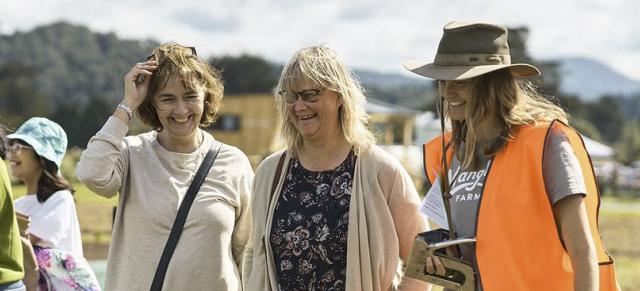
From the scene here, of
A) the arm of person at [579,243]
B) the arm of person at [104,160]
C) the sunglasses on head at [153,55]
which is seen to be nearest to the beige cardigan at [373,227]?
the arm of person at [104,160]

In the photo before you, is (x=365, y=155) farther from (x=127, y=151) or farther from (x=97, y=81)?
(x=97, y=81)

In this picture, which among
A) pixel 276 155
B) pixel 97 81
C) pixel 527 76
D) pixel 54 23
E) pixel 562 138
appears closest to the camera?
pixel 562 138

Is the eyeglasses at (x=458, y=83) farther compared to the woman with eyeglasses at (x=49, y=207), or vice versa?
the woman with eyeglasses at (x=49, y=207)

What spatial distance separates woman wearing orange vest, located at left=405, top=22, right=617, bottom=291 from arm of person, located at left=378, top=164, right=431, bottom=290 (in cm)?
38

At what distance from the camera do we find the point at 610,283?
333cm

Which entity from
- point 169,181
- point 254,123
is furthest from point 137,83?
point 254,123

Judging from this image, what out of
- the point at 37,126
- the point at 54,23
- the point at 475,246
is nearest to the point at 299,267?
the point at 475,246

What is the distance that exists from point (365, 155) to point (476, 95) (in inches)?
29.3

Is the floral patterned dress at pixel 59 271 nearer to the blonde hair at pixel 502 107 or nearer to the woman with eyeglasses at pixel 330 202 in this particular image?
the woman with eyeglasses at pixel 330 202

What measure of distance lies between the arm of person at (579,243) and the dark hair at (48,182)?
2.95 meters

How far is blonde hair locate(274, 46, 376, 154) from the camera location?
4016 millimetres

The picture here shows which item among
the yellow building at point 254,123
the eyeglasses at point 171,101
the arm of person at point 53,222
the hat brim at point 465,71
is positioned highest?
the hat brim at point 465,71

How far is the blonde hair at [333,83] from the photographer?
4.02 meters

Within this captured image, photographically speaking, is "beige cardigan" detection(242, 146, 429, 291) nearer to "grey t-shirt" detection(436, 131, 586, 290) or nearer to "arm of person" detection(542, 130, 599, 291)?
"grey t-shirt" detection(436, 131, 586, 290)
